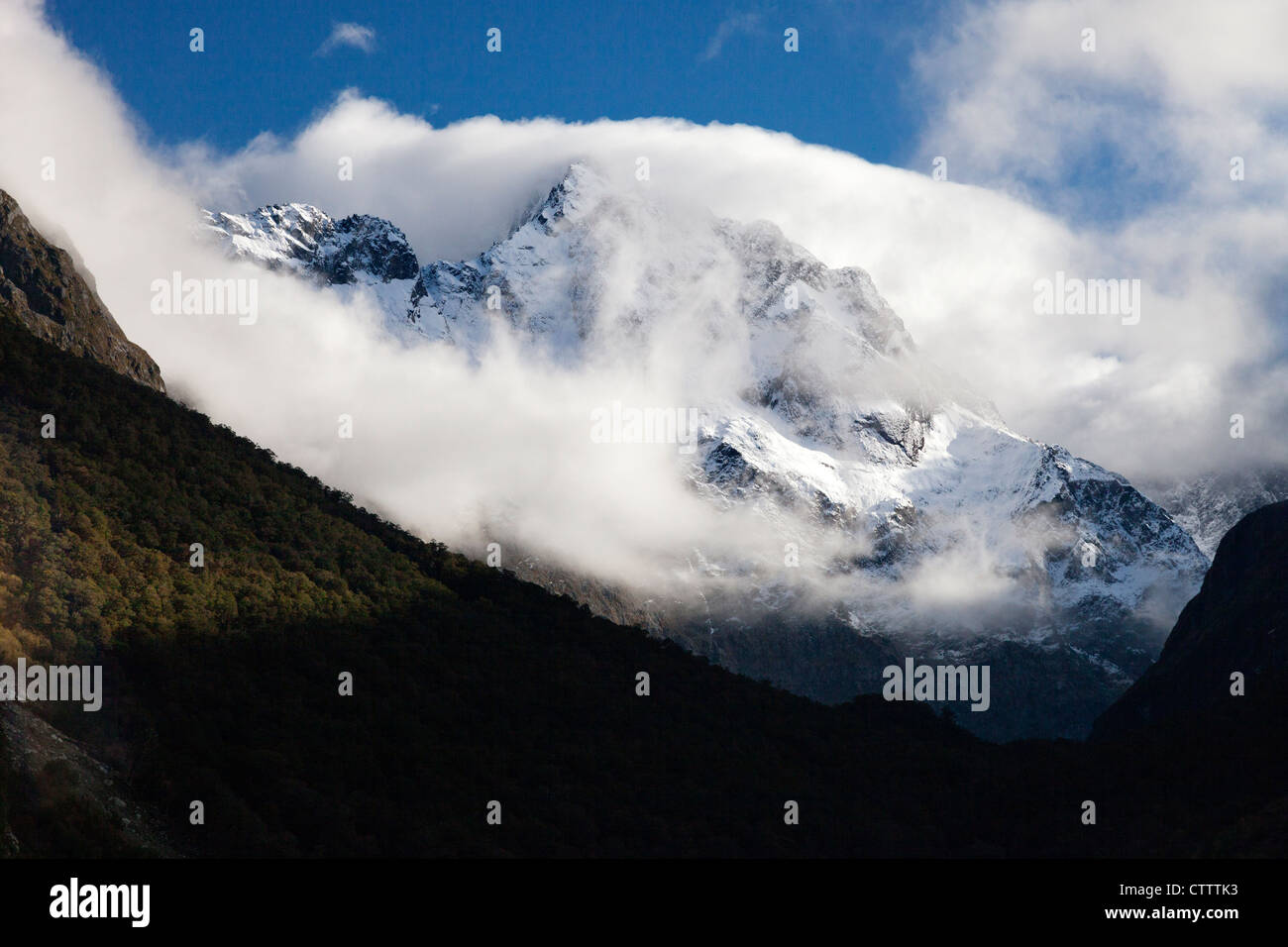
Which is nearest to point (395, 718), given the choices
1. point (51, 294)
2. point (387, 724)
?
point (387, 724)

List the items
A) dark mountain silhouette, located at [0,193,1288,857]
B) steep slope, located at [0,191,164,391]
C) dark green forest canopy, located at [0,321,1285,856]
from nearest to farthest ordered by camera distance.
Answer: dark mountain silhouette, located at [0,193,1288,857] → dark green forest canopy, located at [0,321,1285,856] → steep slope, located at [0,191,164,391]

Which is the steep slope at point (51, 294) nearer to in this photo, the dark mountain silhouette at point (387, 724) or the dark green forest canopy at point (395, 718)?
the dark green forest canopy at point (395, 718)

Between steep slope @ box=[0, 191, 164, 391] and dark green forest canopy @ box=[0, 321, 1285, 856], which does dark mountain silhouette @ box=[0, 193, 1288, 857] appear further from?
steep slope @ box=[0, 191, 164, 391]

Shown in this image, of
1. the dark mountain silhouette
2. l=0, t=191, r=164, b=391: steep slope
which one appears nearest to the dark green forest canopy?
the dark mountain silhouette

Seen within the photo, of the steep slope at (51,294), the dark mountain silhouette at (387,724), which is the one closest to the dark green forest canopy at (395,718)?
the dark mountain silhouette at (387,724)
